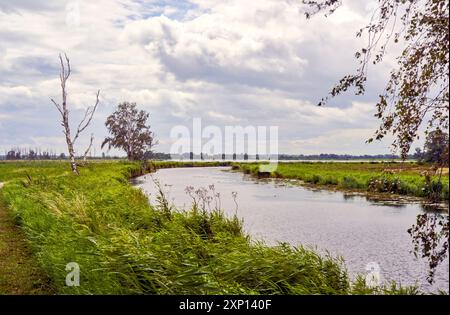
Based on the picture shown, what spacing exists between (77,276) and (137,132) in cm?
5752

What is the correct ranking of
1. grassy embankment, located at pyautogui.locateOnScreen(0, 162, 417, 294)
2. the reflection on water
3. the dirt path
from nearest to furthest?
1. grassy embankment, located at pyautogui.locateOnScreen(0, 162, 417, 294)
2. the dirt path
3. the reflection on water

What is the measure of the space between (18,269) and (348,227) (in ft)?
35.3

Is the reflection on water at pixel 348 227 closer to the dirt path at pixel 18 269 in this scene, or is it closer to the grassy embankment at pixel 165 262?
the grassy embankment at pixel 165 262

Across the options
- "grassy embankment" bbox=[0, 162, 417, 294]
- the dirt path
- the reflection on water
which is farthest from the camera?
the reflection on water

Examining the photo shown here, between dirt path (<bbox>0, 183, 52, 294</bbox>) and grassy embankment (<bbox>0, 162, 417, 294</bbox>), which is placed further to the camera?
dirt path (<bbox>0, 183, 52, 294</bbox>)

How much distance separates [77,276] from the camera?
6723mm

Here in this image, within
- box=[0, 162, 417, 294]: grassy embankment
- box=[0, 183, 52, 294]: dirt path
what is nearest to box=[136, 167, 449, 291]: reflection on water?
box=[0, 162, 417, 294]: grassy embankment

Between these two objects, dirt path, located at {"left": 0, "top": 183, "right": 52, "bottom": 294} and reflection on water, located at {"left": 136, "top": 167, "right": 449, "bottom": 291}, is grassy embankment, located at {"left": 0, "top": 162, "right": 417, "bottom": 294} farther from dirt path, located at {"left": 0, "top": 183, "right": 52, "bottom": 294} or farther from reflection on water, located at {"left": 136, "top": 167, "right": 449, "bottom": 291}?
reflection on water, located at {"left": 136, "top": 167, "right": 449, "bottom": 291}

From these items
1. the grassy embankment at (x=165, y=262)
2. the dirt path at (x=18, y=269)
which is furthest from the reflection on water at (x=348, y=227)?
the dirt path at (x=18, y=269)

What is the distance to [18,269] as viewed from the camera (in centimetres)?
828

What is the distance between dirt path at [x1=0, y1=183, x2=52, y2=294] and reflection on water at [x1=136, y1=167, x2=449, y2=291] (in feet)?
16.2

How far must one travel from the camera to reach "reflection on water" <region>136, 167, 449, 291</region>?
403 inches

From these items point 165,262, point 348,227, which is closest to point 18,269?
point 165,262
